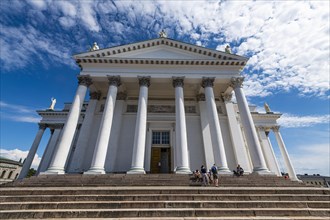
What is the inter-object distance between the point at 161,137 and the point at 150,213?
11.8 meters

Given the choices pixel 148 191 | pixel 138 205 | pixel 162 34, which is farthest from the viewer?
pixel 162 34

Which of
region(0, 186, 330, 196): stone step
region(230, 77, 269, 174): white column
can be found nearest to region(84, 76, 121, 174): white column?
region(0, 186, 330, 196): stone step

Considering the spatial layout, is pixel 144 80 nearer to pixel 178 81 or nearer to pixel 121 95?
pixel 178 81

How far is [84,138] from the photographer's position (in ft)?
50.6

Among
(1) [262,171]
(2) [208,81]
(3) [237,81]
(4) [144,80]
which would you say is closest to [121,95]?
(4) [144,80]

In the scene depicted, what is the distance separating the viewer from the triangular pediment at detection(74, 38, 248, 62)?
15516 mm

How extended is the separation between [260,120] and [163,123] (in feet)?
48.4

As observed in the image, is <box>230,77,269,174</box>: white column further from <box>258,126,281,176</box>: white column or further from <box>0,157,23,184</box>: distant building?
<box>0,157,23,184</box>: distant building

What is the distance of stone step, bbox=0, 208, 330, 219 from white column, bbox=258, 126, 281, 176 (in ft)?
55.7

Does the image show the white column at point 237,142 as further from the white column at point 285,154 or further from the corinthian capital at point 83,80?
the corinthian capital at point 83,80

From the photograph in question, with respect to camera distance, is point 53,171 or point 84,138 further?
point 84,138

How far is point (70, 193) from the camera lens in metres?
7.40

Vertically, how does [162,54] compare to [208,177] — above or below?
above

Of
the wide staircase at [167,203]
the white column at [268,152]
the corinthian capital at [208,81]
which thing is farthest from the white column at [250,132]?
the white column at [268,152]
